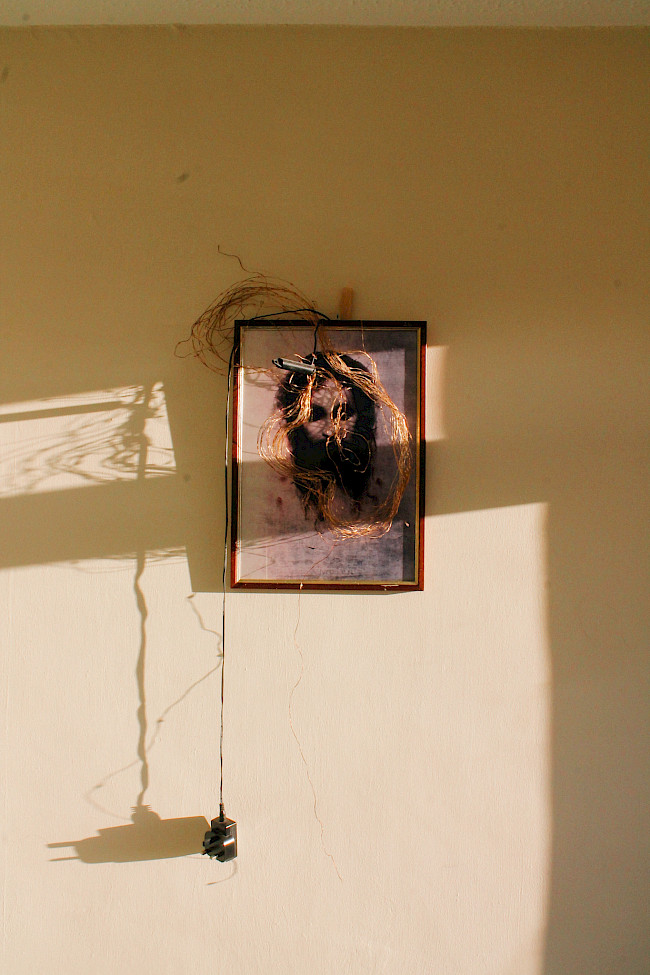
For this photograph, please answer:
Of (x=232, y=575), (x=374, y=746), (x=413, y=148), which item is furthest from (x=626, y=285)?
(x=374, y=746)

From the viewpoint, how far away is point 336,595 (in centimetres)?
162

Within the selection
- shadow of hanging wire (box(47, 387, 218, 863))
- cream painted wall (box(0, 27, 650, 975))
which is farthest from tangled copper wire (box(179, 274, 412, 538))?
shadow of hanging wire (box(47, 387, 218, 863))

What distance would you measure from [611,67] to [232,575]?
173 centimetres

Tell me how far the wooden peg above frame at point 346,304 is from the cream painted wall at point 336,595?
0.14 feet

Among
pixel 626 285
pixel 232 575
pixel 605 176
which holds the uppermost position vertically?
pixel 605 176

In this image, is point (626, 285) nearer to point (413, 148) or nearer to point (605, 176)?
point (605, 176)

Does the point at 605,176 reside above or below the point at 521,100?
below

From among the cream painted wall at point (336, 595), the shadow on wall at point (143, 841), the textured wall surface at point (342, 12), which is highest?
the textured wall surface at point (342, 12)

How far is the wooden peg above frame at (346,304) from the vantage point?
1601 millimetres

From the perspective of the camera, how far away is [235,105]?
1654 millimetres

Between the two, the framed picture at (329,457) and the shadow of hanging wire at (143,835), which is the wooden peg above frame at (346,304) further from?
the shadow of hanging wire at (143,835)

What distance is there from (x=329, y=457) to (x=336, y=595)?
1.23 ft

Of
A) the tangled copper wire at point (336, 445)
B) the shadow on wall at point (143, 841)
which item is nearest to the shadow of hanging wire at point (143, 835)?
the shadow on wall at point (143, 841)

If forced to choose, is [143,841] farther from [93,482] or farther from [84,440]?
[84,440]
